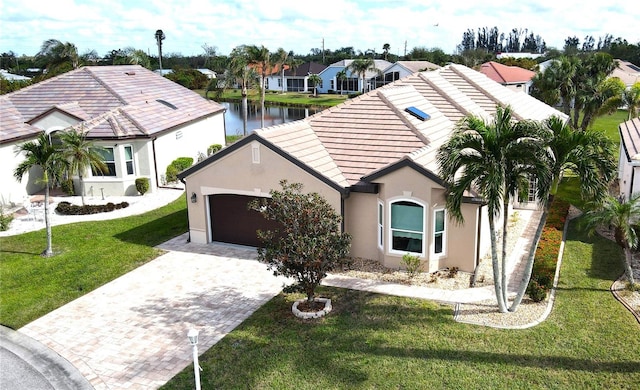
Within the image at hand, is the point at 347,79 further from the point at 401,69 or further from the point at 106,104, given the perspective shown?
the point at 106,104

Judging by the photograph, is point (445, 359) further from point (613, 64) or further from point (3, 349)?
point (613, 64)

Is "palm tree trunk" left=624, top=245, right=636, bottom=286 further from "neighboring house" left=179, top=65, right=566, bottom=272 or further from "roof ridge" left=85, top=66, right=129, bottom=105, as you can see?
"roof ridge" left=85, top=66, right=129, bottom=105

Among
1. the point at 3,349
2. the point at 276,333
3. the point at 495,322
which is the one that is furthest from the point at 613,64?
the point at 3,349

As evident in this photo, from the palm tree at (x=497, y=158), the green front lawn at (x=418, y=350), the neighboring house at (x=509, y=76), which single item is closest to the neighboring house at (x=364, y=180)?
the green front lawn at (x=418, y=350)

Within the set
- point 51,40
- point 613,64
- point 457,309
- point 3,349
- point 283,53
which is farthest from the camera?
point 51,40

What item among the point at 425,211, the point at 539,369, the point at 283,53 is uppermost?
the point at 283,53
